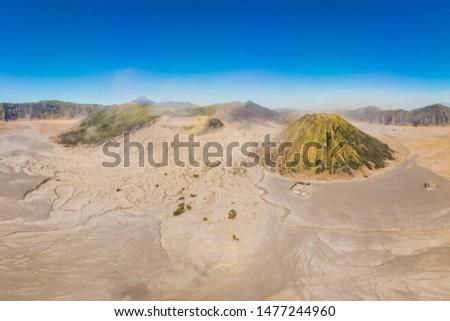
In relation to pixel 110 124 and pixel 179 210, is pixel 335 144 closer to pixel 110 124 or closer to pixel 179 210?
pixel 179 210

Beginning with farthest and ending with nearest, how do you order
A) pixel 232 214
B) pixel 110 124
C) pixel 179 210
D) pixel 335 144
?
pixel 110 124 → pixel 335 144 → pixel 179 210 → pixel 232 214

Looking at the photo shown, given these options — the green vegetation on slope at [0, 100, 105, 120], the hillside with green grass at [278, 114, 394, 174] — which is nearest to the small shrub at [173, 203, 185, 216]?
the hillside with green grass at [278, 114, 394, 174]

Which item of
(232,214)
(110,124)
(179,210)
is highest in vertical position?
(110,124)

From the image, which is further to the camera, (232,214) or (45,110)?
(45,110)

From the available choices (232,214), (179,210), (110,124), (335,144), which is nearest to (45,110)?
(110,124)

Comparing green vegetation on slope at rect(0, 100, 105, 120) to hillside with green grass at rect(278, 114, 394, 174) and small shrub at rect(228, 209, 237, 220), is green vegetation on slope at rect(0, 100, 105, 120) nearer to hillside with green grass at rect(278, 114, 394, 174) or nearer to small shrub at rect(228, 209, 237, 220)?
hillside with green grass at rect(278, 114, 394, 174)

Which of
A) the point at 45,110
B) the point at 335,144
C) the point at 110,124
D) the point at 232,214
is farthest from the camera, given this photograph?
the point at 45,110
